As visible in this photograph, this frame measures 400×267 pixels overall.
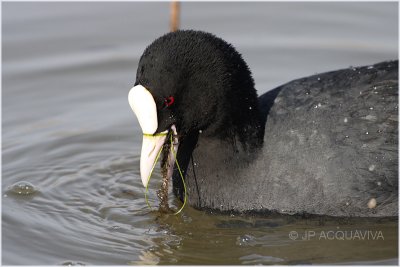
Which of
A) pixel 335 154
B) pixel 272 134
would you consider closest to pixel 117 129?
pixel 272 134

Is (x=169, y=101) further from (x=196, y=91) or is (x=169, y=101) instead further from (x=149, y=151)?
(x=149, y=151)

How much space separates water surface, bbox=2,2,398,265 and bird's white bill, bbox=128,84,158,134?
74 cm

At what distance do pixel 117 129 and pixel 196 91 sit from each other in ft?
6.28

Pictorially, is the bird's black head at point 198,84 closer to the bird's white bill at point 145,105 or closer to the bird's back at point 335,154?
the bird's white bill at point 145,105

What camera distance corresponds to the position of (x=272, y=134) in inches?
207

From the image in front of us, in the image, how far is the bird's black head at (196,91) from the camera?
484 cm

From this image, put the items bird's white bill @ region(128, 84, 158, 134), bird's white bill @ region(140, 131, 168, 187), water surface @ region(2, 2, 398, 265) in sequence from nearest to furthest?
1. bird's white bill @ region(128, 84, 158, 134)
2. bird's white bill @ region(140, 131, 168, 187)
3. water surface @ region(2, 2, 398, 265)

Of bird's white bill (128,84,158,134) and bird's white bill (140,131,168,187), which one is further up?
bird's white bill (128,84,158,134)

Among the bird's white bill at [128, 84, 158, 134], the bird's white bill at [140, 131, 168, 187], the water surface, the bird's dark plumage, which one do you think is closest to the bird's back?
the bird's dark plumage

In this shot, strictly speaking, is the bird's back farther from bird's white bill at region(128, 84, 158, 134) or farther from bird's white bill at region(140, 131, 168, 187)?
bird's white bill at region(128, 84, 158, 134)

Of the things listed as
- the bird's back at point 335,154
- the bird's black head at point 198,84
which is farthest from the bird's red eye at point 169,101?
the bird's back at point 335,154

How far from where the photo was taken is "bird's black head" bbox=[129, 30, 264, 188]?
15.9 ft

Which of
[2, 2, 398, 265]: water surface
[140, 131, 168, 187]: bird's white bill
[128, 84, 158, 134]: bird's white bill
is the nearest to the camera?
[128, 84, 158, 134]: bird's white bill

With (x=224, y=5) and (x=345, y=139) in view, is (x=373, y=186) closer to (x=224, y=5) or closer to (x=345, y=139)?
(x=345, y=139)
